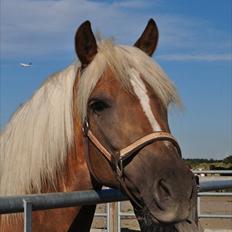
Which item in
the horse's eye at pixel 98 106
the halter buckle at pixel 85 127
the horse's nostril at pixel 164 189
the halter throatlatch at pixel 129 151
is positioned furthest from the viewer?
the halter buckle at pixel 85 127

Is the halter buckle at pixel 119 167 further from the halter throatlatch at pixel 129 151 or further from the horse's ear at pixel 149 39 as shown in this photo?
the horse's ear at pixel 149 39

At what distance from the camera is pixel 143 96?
270 cm

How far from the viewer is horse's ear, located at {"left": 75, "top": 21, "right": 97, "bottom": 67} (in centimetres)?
289

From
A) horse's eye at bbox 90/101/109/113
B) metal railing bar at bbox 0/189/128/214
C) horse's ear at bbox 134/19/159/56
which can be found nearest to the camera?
metal railing bar at bbox 0/189/128/214

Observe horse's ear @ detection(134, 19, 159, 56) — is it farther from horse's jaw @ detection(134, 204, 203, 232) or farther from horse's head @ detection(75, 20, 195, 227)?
horse's jaw @ detection(134, 204, 203, 232)

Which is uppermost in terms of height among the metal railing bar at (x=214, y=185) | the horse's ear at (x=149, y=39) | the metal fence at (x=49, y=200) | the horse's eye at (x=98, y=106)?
the horse's ear at (x=149, y=39)

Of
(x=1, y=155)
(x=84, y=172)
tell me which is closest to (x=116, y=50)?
(x=84, y=172)

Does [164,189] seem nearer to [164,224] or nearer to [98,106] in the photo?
[164,224]

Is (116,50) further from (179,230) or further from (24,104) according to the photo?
(179,230)

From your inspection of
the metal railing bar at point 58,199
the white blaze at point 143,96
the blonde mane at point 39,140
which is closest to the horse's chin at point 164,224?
the metal railing bar at point 58,199

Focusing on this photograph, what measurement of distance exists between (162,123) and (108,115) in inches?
11.2

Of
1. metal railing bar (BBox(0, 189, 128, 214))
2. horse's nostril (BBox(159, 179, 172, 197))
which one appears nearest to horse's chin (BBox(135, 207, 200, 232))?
horse's nostril (BBox(159, 179, 172, 197))

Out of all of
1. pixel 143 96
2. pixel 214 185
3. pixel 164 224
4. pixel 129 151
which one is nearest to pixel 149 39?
pixel 143 96

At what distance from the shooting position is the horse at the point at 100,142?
2.43 m
